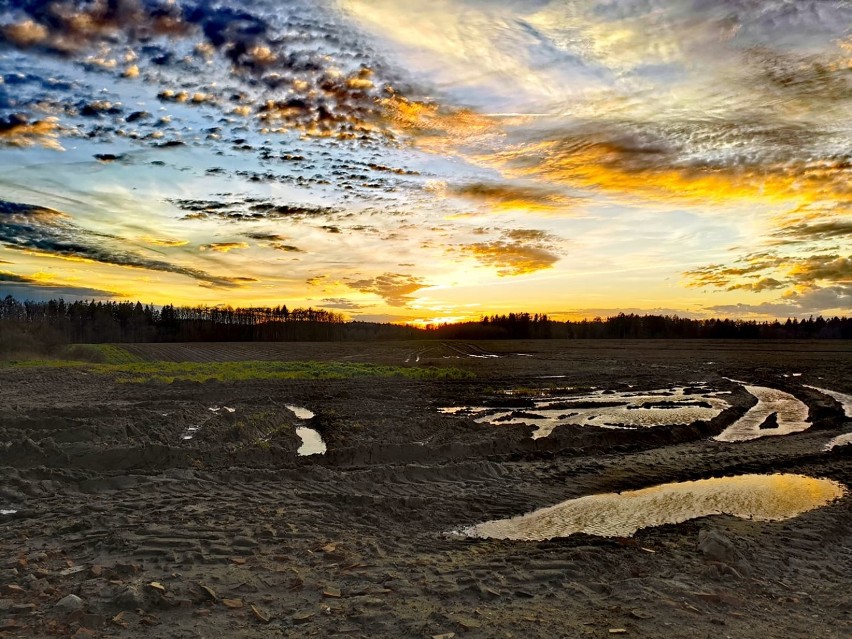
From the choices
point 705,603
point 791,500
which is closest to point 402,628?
point 705,603

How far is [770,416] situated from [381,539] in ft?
67.4

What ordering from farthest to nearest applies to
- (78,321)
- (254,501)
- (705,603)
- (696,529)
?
(78,321) → (254,501) → (696,529) → (705,603)

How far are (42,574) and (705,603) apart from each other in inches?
314

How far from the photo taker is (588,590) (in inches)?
269

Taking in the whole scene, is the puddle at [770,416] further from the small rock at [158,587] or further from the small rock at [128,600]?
the small rock at [128,600]

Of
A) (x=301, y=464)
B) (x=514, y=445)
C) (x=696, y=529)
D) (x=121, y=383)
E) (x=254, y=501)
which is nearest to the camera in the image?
(x=696, y=529)

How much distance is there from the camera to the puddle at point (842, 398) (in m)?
24.5

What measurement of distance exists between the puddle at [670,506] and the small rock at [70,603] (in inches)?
213

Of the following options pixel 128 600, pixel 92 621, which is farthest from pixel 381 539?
pixel 92 621

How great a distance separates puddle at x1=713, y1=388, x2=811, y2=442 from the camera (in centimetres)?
1888

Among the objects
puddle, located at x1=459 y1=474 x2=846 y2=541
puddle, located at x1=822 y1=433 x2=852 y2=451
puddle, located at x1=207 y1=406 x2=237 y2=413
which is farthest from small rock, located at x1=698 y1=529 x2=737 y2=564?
puddle, located at x1=207 y1=406 x2=237 y2=413

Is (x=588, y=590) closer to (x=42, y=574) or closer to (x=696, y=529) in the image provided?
(x=696, y=529)

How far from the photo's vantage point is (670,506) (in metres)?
11.0

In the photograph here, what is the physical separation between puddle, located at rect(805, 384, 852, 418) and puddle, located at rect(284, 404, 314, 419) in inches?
853
